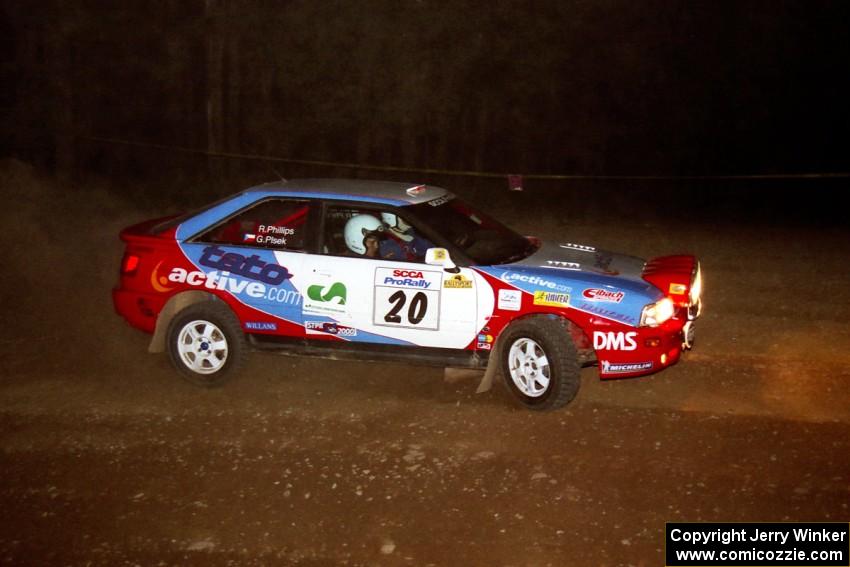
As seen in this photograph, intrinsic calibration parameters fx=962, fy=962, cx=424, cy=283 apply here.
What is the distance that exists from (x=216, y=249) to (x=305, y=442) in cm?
180

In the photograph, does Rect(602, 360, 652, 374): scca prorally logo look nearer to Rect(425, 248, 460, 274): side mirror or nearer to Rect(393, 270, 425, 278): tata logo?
Rect(425, 248, 460, 274): side mirror

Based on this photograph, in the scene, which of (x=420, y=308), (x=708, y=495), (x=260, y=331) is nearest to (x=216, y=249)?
(x=260, y=331)

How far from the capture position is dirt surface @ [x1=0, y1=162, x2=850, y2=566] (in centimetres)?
504

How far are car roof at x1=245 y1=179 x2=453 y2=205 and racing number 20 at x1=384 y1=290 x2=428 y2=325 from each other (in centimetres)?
71

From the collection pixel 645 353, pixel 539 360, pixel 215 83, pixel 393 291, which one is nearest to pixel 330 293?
pixel 393 291

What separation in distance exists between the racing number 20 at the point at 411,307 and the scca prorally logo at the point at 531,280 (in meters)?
0.59

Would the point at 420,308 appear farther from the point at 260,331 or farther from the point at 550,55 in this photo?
the point at 550,55

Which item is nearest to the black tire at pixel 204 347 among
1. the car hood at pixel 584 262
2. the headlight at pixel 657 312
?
the car hood at pixel 584 262

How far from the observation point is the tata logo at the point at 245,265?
7.07 metres

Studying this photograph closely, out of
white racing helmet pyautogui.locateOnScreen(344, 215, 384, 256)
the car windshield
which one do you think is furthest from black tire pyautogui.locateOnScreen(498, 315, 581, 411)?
white racing helmet pyautogui.locateOnScreen(344, 215, 384, 256)

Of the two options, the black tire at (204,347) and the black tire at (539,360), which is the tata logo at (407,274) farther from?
the black tire at (204,347)

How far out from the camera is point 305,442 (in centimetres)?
627

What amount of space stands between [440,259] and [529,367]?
37.9 inches

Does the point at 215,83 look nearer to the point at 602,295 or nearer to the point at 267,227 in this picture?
the point at 267,227
